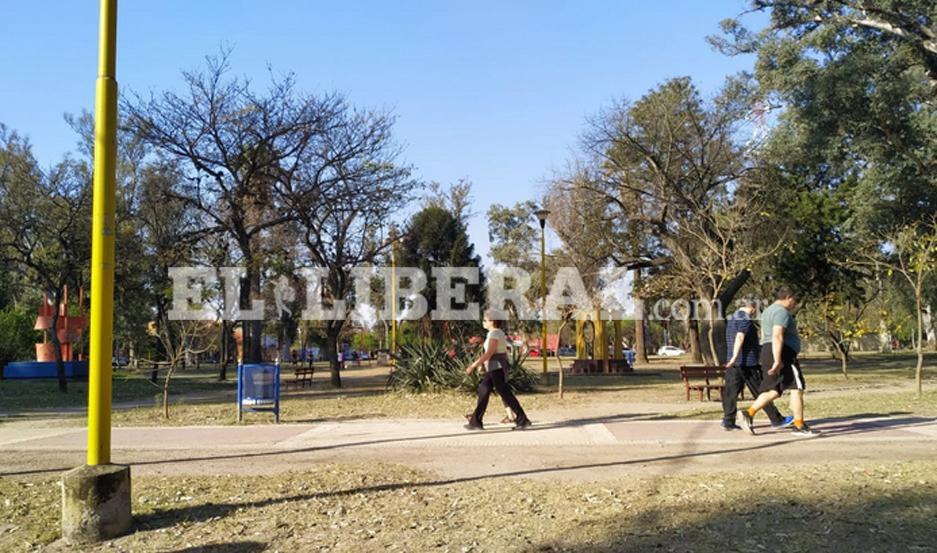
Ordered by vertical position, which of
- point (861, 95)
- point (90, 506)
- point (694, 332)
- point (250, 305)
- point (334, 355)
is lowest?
point (90, 506)

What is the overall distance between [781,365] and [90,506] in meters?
7.76

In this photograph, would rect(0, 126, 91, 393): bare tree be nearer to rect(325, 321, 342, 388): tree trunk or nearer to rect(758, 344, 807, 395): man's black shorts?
rect(325, 321, 342, 388): tree trunk

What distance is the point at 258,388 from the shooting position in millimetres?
12500

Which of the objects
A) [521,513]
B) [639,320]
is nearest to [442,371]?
[521,513]

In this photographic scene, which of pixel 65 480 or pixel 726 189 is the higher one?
pixel 726 189

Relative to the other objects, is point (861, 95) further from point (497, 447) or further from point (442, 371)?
point (497, 447)

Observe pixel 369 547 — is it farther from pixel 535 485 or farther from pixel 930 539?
pixel 930 539

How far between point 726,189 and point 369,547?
2694 centimetres

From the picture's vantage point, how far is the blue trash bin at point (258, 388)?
12.3 m

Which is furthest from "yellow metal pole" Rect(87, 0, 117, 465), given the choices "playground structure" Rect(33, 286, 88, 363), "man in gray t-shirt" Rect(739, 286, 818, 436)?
"playground structure" Rect(33, 286, 88, 363)

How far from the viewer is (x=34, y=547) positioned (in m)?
5.24

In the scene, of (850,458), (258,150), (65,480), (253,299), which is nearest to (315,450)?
(65,480)

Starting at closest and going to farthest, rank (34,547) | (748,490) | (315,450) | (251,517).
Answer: (34,547) → (251,517) → (748,490) → (315,450)

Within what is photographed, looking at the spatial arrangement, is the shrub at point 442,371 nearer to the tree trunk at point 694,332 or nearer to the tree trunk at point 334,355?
the tree trunk at point 334,355
